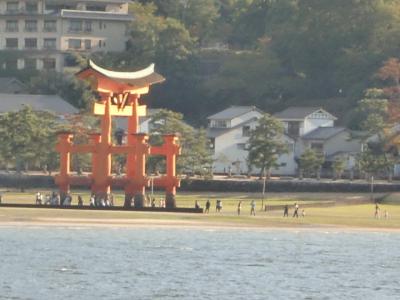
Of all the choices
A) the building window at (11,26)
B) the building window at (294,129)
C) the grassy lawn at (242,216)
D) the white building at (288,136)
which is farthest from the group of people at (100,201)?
the building window at (11,26)

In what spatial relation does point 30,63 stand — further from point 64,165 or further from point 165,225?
point 165,225

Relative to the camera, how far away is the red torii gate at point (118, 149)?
80938 millimetres

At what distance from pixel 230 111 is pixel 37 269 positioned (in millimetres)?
64684

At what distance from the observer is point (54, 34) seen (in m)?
132

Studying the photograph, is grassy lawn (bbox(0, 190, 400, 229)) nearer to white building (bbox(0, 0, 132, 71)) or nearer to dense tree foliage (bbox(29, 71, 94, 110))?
dense tree foliage (bbox(29, 71, 94, 110))

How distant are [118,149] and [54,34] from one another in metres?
51.0

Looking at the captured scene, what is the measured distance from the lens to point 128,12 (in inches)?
5300

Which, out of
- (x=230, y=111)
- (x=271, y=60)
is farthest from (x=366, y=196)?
(x=271, y=60)

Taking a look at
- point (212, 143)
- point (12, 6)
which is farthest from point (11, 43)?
point (212, 143)

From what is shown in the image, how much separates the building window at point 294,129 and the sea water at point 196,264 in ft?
140

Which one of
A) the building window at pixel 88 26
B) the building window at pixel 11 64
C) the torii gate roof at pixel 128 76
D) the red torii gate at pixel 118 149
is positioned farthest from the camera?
the building window at pixel 88 26

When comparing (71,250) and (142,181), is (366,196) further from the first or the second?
(71,250)

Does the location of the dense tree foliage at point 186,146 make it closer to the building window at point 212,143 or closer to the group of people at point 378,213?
the building window at point 212,143

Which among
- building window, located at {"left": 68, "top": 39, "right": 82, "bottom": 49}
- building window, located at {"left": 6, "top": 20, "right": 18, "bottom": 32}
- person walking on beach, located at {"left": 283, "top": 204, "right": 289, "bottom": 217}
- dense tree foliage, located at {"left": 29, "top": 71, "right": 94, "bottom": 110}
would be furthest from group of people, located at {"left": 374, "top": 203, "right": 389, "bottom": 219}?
building window, located at {"left": 6, "top": 20, "right": 18, "bottom": 32}
